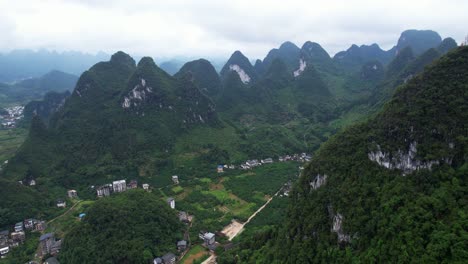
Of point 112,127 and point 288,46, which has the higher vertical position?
point 288,46

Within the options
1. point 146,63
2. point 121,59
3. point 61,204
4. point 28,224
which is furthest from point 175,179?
point 121,59

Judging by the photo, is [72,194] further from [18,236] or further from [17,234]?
[18,236]

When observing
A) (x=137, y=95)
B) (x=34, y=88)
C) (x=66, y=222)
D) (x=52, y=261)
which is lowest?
(x=52, y=261)

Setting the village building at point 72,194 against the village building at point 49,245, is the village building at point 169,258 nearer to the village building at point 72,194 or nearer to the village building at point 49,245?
the village building at point 49,245

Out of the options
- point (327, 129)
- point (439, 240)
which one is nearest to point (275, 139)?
point (327, 129)

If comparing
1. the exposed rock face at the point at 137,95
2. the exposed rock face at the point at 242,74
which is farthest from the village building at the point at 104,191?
the exposed rock face at the point at 242,74

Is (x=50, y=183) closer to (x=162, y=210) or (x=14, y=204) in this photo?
Answer: (x=14, y=204)

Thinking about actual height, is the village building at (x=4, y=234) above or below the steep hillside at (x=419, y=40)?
below
